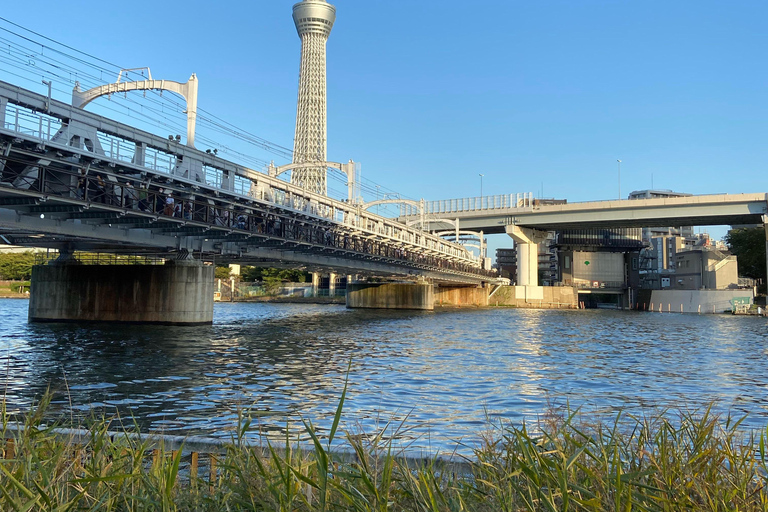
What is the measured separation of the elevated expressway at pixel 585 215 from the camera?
337 feet

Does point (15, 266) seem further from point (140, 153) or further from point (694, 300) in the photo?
point (694, 300)

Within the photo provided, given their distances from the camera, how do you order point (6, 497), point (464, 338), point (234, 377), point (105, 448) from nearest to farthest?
point (6, 497)
point (105, 448)
point (234, 377)
point (464, 338)

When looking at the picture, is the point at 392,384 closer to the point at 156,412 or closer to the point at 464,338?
the point at 156,412

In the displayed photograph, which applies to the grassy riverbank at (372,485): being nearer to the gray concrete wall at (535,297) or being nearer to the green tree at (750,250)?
the gray concrete wall at (535,297)

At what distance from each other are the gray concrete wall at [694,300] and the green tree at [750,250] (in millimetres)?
12861

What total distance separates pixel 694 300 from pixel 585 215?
26488 millimetres

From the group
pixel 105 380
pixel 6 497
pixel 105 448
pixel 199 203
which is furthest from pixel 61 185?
pixel 6 497

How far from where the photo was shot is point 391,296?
118438 millimetres

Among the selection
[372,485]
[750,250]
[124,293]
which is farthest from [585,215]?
[372,485]

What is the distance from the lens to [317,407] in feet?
58.2

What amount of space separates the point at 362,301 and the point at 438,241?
1986 cm

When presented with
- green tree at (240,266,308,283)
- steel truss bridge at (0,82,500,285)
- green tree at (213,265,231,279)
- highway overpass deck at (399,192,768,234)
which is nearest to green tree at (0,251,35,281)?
green tree at (213,265,231,279)

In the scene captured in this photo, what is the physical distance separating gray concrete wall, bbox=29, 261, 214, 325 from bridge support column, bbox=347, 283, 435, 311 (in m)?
Answer: 65.5

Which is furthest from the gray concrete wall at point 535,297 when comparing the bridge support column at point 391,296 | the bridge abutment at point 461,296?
the bridge support column at point 391,296
